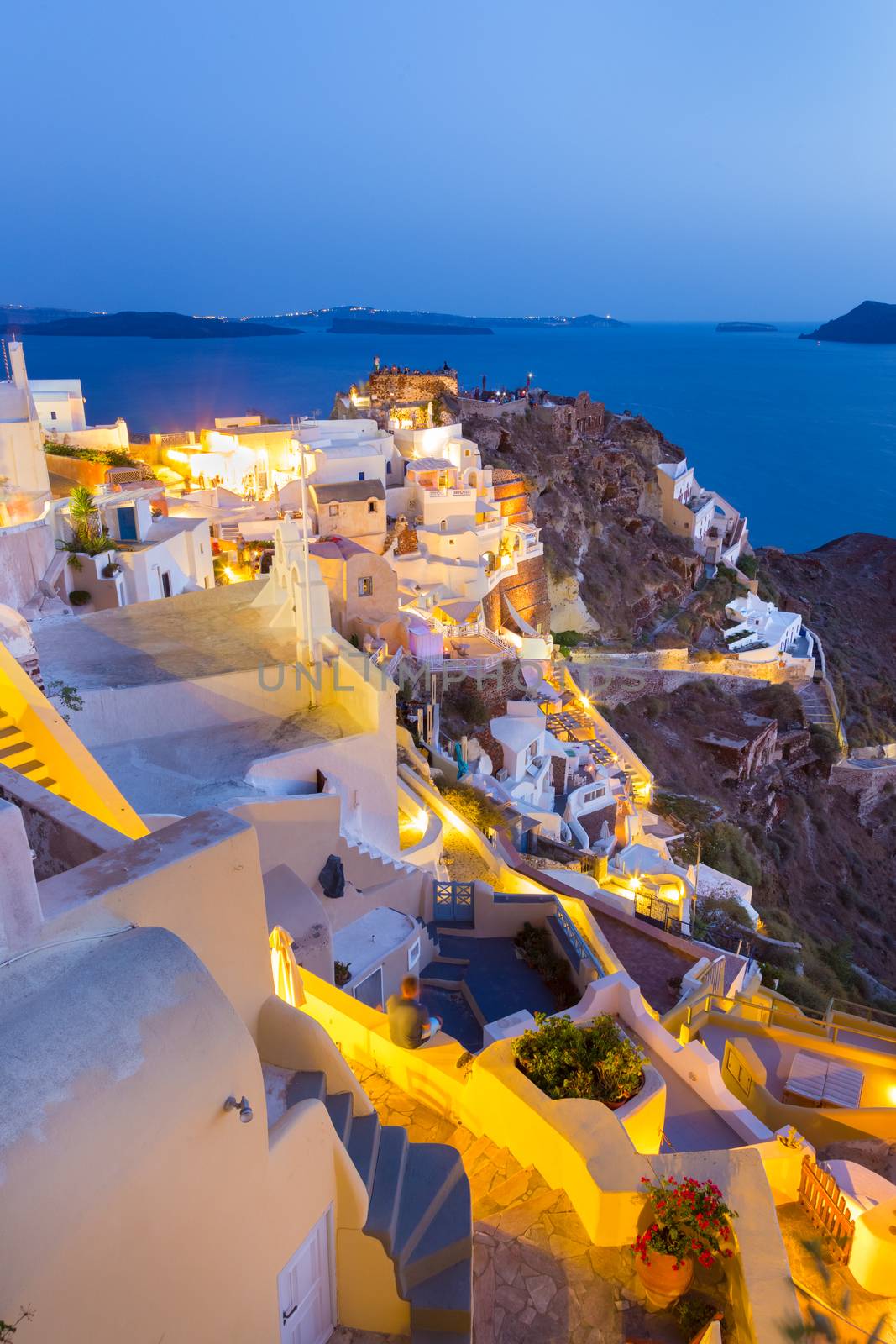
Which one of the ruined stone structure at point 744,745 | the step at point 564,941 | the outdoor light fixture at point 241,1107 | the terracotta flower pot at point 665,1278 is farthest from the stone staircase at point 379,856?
the ruined stone structure at point 744,745

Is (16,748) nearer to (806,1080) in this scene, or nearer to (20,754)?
(20,754)

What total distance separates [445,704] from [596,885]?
10641mm

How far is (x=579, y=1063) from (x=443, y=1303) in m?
1.92

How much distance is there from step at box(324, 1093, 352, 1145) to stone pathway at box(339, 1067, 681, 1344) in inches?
43.6

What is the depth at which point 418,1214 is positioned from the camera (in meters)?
4.97

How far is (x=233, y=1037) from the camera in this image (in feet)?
12.1

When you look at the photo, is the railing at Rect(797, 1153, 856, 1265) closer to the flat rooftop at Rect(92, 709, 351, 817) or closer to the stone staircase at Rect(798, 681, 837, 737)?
the flat rooftop at Rect(92, 709, 351, 817)

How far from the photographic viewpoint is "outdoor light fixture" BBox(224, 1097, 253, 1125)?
Result: 363cm

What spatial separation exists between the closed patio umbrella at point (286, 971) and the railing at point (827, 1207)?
3918 millimetres

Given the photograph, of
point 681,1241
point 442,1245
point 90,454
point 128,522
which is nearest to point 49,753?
point 442,1245

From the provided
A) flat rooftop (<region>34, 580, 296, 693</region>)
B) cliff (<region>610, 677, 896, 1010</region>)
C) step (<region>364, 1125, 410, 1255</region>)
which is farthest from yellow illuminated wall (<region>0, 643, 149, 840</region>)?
cliff (<region>610, 677, 896, 1010</region>)

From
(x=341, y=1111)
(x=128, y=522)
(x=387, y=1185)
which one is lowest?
(x=387, y=1185)

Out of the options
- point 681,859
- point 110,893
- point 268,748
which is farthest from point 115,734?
point 681,859

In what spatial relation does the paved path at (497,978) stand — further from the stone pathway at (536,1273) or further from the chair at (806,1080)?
the chair at (806,1080)
